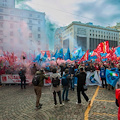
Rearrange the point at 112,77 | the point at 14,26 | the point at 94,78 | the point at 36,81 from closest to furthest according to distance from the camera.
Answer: the point at 36,81
the point at 112,77
the point at 94,78
the point at 14,26

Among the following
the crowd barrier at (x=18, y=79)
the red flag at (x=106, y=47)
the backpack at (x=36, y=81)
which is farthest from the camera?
the red flag at (x=106, y=47)

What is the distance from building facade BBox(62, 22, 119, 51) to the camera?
4991 centimetres

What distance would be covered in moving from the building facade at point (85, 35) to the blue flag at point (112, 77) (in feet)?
125

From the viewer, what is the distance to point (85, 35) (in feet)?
178

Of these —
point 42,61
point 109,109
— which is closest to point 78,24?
point 42,61

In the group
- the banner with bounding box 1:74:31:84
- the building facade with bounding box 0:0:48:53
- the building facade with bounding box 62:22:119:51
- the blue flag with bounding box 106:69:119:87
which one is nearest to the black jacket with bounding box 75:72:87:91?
the blue flag with bounding box 106:69:119:87

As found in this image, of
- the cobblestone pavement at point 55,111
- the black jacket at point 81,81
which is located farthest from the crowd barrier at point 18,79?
the black jacket at point 81,81

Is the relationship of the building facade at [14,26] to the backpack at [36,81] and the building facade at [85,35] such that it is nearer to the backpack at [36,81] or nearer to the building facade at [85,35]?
the backpack at [36,81]

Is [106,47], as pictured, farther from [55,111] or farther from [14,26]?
[14,26]

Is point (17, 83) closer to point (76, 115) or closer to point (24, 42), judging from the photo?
point (76, 115)

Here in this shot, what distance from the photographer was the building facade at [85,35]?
164 ft

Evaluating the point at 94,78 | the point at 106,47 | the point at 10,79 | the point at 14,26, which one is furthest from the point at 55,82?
the point at 14,26

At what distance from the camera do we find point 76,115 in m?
4.08

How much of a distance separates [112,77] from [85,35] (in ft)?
162
